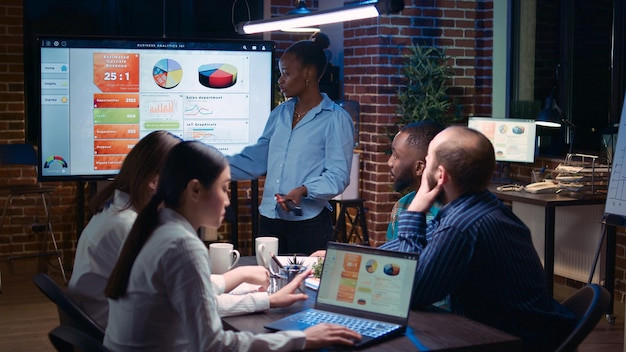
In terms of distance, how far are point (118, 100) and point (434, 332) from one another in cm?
307

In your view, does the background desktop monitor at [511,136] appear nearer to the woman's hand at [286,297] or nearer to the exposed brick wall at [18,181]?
the exposed brick wall at [18,181]

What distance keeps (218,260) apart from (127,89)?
214 cm

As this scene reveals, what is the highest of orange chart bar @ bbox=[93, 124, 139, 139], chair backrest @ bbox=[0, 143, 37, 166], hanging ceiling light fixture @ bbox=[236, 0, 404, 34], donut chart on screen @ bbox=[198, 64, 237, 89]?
hanging ceiling light fixture @ bbox=[236, 0, 404, 34]

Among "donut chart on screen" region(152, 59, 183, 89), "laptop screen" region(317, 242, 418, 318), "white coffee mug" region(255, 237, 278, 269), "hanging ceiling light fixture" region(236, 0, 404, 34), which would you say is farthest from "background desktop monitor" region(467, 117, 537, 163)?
"laptop screen" region(317, 242, 418, 318)

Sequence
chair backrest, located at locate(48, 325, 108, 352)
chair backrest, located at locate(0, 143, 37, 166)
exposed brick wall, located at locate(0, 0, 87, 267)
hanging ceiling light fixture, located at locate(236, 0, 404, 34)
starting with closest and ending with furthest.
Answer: chair backrest, located at locate(48, 325, 108, 352), hanging ceiling light fixture, located at locate(236, 0, 404, 34), chair backrest, located at locate(0, 143, 37, 166), exposed brick wall, located at locate(0, 0, 87, 267)

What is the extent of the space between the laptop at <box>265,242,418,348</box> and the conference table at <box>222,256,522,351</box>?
0.05m

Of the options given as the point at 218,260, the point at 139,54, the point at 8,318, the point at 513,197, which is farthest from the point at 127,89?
the point at 513,197

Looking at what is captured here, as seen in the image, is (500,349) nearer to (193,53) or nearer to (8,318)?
(193,53)

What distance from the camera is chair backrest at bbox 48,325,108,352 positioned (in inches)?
82.0

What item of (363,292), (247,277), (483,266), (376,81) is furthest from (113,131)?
(483,266)

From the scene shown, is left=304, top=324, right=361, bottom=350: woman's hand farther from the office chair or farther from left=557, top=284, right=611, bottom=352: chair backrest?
the office chair

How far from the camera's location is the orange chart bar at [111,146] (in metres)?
4.97

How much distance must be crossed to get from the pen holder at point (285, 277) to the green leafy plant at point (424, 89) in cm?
394

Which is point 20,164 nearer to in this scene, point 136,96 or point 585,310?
point 136,96
